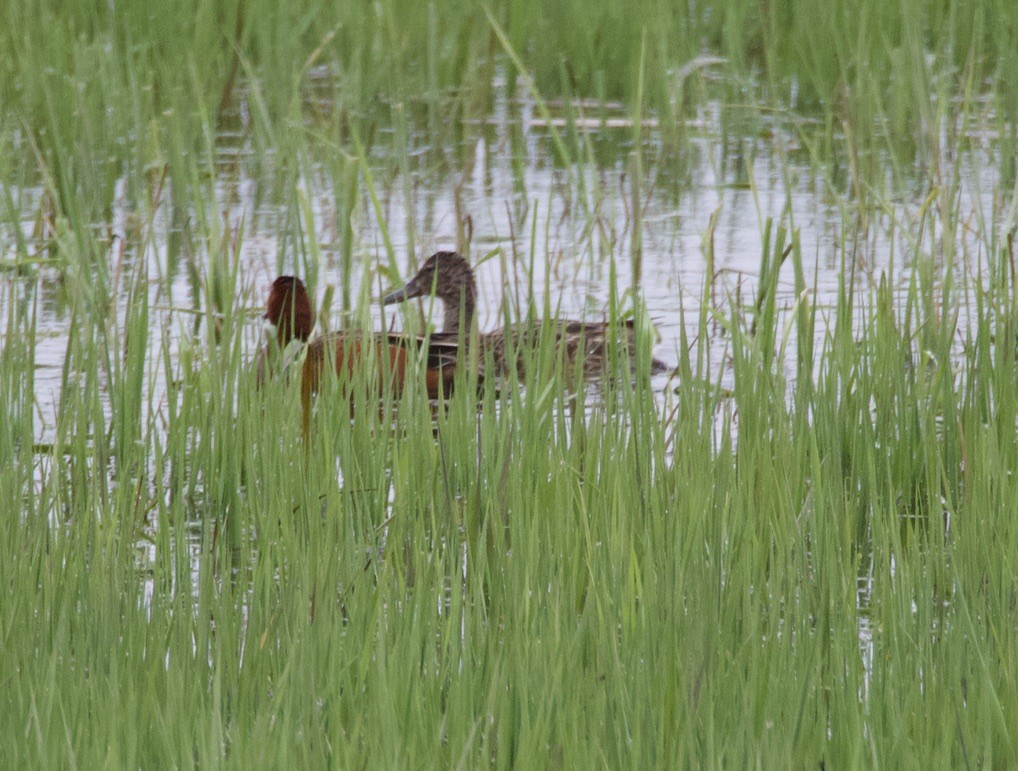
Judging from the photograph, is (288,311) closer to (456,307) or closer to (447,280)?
(447,280)

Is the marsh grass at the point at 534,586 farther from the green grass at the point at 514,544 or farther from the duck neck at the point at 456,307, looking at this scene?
the duck neck at the point at 456,307

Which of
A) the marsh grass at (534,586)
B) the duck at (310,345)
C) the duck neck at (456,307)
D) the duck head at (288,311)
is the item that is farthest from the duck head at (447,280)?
the marsh grass at (534,586)

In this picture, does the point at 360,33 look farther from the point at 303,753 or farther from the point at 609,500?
the point at 303,753

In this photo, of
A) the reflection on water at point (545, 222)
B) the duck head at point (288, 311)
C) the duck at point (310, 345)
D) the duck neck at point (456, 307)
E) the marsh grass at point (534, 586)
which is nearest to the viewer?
the marsh grass at point (534, 586)

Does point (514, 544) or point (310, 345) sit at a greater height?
point (310, 345)

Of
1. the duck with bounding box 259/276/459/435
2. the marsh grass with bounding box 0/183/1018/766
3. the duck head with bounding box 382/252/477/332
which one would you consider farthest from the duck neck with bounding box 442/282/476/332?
the marsh grass with bounding box 0/183/1018/766

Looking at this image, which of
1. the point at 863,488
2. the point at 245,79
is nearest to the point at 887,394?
the point at 863,488

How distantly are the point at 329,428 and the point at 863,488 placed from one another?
105 centimetres

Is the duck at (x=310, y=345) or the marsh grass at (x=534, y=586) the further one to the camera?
the duck at (x=310, y=345)

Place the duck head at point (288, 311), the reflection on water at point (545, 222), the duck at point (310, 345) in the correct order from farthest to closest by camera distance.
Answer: the reflection on water at point (545, 222) → the duck head at point (288, 311) → the duck at point (310, 345)

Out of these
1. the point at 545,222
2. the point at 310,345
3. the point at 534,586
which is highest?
the point at 545,222

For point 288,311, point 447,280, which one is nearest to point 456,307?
point 447,280

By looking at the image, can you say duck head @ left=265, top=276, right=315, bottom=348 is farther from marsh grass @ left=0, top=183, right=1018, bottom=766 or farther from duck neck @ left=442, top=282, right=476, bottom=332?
marsh grass @ left=0, top=183, right=1018, bottom=766

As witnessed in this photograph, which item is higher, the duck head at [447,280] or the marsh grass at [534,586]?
the duck head at [447,280]
